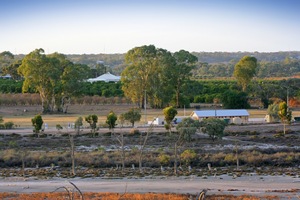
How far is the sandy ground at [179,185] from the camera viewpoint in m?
31.7

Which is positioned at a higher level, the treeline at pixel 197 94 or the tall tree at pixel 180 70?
the tall tree at pixel 180 70

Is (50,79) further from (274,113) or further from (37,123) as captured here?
(274,113)

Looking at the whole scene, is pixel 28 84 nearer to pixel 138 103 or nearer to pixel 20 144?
pixel 138 103

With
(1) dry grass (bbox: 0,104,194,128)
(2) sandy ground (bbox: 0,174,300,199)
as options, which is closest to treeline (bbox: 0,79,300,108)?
(1) dry grass (bbox: 0,104,194,128)

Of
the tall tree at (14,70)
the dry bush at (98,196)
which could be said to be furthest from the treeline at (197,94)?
the dry bush at (98,196)

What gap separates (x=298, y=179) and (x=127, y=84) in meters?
56.8

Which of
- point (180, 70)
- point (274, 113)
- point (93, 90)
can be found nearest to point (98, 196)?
point (274, 113)

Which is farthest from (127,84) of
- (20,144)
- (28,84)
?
(20,144)

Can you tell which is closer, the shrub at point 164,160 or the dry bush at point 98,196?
the dry bush at point 98,196

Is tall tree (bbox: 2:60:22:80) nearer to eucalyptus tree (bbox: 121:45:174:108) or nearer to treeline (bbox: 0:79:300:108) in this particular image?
treeline (bbox: 0:79:300:108)

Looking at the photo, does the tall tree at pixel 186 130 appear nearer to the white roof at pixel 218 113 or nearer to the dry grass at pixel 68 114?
the white roof at pixel 218 113

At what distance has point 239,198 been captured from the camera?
29.0m

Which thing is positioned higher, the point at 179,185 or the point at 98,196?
the point at 98,196

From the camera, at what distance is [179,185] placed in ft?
110
